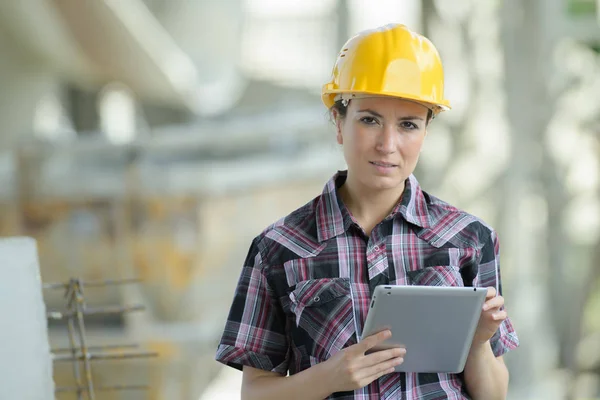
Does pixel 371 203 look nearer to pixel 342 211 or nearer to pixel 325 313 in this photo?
pixel 342 211

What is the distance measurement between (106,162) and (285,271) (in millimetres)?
6971

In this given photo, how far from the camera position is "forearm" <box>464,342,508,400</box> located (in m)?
1.76

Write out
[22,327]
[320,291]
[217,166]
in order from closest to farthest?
[320,291] → [22,327] → [217,166]

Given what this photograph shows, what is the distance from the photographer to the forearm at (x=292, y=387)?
5.43 ft

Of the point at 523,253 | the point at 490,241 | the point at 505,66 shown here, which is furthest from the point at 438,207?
the point at 523,253

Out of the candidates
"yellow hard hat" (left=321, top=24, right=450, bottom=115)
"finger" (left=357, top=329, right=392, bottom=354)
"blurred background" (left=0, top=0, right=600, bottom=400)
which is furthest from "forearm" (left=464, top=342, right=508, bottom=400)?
"blurred background" (left=0, top=0, right=600, bottom=400)

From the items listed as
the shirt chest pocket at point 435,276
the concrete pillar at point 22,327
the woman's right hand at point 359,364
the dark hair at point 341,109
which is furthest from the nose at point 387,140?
the concrete pillar at point 22,327

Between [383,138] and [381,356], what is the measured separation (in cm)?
37

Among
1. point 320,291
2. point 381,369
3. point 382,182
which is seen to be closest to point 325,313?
point 320,291

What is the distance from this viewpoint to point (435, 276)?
1731 millimetres

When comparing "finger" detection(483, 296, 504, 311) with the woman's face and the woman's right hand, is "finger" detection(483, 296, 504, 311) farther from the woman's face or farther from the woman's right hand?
the woman's face

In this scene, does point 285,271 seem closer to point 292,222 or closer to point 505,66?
point 292,222

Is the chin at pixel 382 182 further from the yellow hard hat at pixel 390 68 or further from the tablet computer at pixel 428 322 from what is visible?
the tablet computer at pixel 428 322

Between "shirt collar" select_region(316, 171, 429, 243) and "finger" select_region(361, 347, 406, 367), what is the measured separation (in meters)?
0.24
